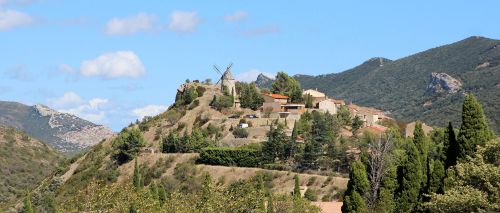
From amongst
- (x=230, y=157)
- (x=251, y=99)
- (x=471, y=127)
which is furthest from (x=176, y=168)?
(x=471, y=127)

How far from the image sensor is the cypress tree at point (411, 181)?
51812 millimetres

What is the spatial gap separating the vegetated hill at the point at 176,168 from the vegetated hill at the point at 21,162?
22.0m

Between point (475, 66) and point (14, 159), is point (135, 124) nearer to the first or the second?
point (14, 159)

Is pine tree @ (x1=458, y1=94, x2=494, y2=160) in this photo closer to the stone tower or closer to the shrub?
the shrub

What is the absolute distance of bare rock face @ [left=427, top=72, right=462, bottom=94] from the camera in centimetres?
18188

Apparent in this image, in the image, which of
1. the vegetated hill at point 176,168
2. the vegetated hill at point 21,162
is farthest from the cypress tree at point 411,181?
the vegetated hill at point 21,162

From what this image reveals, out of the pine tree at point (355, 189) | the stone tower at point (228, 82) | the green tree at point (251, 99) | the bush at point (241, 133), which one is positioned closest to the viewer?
the pine tree at point (355, 189)

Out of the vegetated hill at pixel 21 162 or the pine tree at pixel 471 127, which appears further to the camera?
the vegetated hill at pixel 21 162

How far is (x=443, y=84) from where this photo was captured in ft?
610

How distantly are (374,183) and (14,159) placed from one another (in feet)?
389

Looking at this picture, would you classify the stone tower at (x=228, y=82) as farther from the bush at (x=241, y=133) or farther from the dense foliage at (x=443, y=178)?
the dense foliage at (x=443, y=178)

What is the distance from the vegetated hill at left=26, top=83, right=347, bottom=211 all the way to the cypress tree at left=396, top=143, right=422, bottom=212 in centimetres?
Answer: 2916

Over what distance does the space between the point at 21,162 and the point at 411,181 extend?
124594 millimetres

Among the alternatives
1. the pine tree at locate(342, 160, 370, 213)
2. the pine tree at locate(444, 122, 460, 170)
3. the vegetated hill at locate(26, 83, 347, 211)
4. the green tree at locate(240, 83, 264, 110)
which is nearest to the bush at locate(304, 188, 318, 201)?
the vegetated hill at locate(26, 83, 347, 211)
